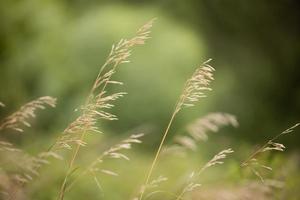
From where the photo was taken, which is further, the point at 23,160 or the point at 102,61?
the point at 102,61

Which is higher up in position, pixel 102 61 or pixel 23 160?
pixel 102 61

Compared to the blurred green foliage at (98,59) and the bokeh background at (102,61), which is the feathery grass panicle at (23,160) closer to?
the bokeh background at (102,61)

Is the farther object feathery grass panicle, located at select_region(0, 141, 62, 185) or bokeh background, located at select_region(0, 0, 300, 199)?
bokeh background, located at select_region(0, 0, 300, 199)

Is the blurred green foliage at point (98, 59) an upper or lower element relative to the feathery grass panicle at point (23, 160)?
upper

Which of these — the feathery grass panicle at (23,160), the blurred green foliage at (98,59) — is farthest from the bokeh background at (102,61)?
the feathery grass panicle at (23,160)

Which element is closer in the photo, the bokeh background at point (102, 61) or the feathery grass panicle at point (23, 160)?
the feathery grass panicle at point (23, 160)

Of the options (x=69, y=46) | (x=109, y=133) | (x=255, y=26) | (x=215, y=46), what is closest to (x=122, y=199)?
(x=109, y=133)

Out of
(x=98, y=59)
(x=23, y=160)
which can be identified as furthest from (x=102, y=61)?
(x=23, y=160)

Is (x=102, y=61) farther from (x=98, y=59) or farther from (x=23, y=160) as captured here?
(x=23, y=160)

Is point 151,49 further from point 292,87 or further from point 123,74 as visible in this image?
point 292,87

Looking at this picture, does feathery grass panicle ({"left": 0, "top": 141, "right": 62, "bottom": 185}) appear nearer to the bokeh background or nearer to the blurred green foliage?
the bokeh background

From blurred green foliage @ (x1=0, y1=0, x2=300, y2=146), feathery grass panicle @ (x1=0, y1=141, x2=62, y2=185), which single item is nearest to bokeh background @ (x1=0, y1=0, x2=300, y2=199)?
blurred green foliage @ (x1=0, y1=0, x2=300, y2=146)

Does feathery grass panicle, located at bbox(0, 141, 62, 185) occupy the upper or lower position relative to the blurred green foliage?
lower

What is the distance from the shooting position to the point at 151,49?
18.0 feet
